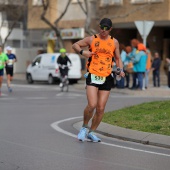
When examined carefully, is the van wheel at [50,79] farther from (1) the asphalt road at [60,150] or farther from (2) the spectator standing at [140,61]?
(1) the asphalt road at [60,150]

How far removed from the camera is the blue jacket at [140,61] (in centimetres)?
2520

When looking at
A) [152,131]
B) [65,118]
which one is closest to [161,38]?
[65,118]

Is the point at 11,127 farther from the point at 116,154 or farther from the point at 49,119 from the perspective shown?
the point at 116,154

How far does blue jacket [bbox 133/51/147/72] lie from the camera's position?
82.7 feet

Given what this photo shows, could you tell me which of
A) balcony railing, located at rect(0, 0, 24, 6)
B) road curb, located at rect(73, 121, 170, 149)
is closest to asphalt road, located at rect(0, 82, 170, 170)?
road curb, located at rect(73, 121, 170, 149)

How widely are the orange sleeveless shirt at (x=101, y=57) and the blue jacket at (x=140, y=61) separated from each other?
47.0 feet

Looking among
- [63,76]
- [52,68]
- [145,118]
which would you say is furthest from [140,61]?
[145,118]

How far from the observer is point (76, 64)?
34188mm

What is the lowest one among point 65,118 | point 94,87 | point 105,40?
point 65,118

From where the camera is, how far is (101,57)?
35.7 ft

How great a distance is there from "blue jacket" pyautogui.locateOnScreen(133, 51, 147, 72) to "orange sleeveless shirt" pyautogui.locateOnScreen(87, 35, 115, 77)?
47.0 ft

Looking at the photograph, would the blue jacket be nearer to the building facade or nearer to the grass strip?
the building facade

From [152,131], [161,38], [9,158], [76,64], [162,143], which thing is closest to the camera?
[9,158]

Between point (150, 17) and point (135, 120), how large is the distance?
22.3 m
